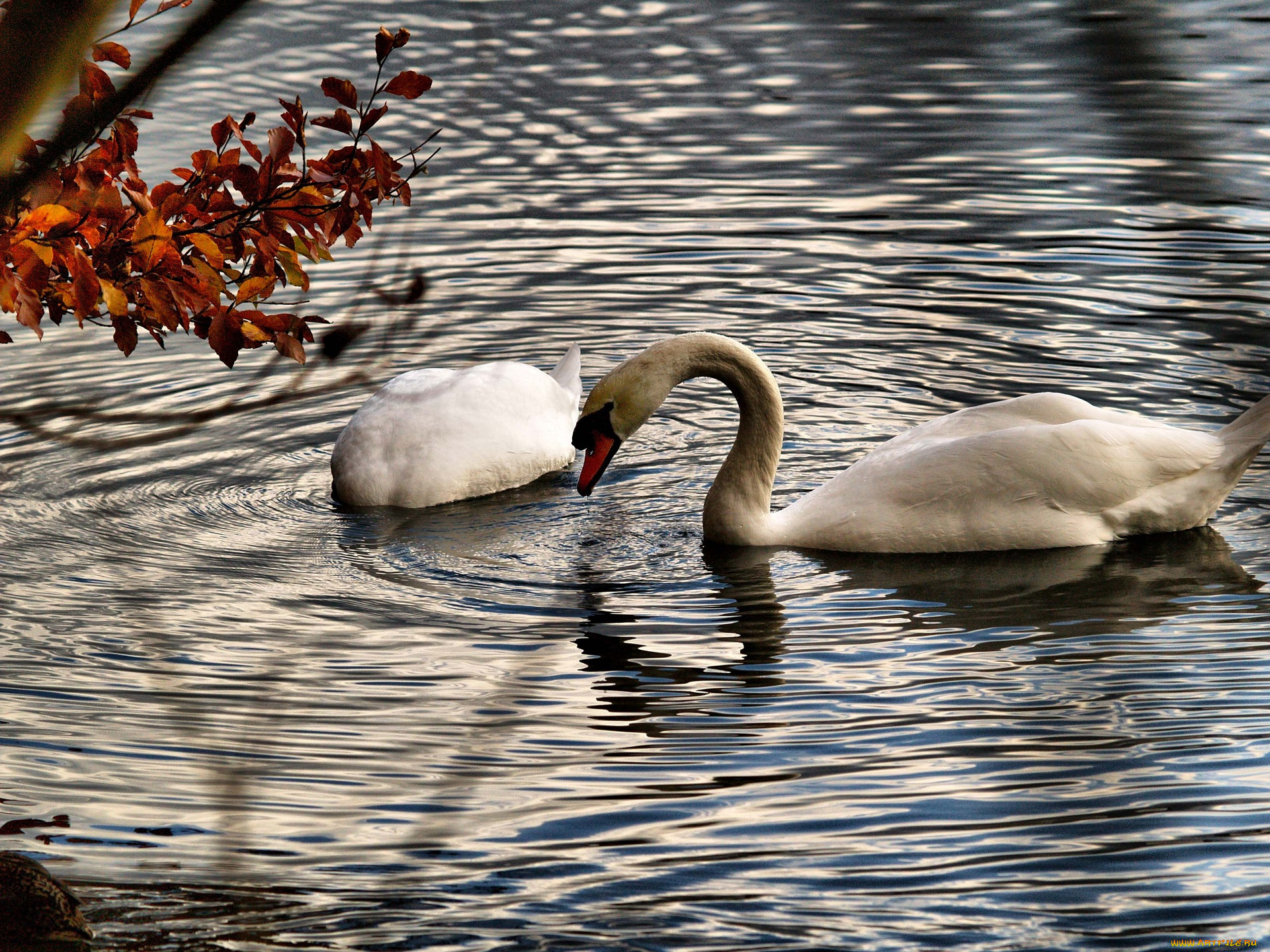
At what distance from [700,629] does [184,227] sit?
Result: 3151 mm

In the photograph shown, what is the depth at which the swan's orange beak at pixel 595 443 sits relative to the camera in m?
8.01

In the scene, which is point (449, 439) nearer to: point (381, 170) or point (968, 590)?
point (968, 590)

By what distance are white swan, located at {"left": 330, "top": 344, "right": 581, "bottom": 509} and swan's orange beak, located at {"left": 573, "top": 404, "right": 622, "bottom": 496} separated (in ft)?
3.85

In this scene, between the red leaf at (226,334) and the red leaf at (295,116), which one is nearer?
the red leaf at (226,334)

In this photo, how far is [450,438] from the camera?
9.06 meters

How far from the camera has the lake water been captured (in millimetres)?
4000

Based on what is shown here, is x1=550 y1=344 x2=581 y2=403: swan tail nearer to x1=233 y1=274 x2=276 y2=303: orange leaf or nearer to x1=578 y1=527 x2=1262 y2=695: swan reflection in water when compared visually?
x1=578 y1=527 x2=1262 y2=695: swan reflection in water

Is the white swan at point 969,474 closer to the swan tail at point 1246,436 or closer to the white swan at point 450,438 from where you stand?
the swan tail at point 1246,436

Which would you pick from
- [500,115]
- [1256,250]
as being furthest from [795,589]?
[500,115]

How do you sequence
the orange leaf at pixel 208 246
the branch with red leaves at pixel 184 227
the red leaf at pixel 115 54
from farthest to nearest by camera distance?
1. the red leaf at pixel 115 54
2. the orange leaf at pixel 208 246
3. the branch with red leaves at pixel 184 227

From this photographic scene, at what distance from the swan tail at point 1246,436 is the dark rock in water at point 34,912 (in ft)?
19.7

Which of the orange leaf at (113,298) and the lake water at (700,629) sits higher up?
the orange leaf at (113,298)

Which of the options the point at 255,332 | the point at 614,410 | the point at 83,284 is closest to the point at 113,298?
the point at 83,284

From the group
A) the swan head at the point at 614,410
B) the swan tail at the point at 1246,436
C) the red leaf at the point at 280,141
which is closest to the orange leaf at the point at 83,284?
the red leaf at the point at 280,141
